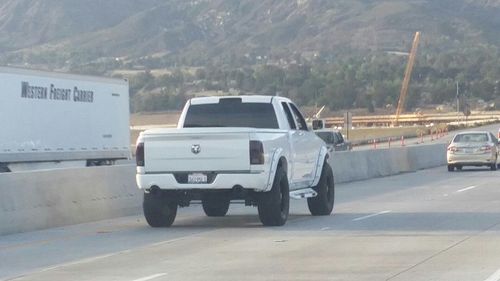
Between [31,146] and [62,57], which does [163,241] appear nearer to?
[31,146]

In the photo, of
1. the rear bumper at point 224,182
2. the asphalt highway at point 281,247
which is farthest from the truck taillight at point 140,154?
the asphalt highway at point 281,247

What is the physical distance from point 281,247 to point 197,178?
3.28m

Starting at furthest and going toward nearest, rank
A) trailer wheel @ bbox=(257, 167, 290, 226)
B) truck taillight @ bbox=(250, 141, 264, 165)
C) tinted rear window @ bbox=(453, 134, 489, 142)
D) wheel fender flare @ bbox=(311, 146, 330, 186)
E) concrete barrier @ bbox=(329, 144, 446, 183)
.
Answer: tinted rear window @ bbox=(453, 134, 489, 142)
concrete barrier @ bbox=(329, 144, 446, 183)
wheel fender flare @ bbox=(311, 146, 330, 186)
trailer wheel @ bbox=(257, 167, 290, 226)
truck taillight @ bbox=(250, 141, 264, 165)

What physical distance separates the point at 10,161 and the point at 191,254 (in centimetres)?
2208

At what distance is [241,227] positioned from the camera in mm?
20547

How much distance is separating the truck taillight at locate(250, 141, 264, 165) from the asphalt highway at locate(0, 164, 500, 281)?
1.14 metres

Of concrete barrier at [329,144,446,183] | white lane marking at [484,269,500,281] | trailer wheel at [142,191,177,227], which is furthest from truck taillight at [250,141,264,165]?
concrete barrier at [329,144,446,183]

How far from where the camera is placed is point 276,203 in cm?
2002

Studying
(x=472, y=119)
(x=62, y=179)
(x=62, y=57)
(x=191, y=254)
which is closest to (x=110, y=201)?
(x=62, y=179)

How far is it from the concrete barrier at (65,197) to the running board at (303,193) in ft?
12.5

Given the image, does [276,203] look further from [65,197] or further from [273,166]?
[65,197]

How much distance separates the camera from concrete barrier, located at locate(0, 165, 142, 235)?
19812mm

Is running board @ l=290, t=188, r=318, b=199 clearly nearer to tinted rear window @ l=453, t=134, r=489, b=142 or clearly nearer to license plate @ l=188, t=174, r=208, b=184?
license plate @ l=188, t=174, r=208, b=184

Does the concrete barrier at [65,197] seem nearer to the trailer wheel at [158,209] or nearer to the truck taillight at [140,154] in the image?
the trailer wheel at [158,209]
